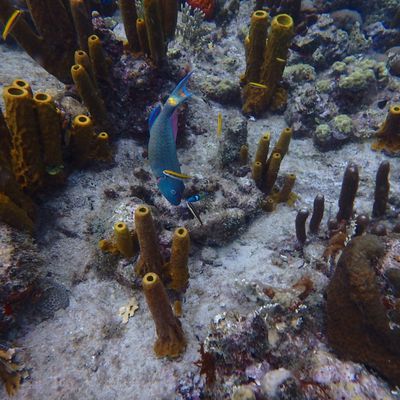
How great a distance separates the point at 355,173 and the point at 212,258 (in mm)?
1799

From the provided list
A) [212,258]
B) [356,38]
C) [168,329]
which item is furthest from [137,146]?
[356,38]

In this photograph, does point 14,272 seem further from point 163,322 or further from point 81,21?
point 81,21

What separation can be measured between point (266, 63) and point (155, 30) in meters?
1.78

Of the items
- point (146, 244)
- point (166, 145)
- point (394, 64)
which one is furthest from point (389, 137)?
point (146, 244)

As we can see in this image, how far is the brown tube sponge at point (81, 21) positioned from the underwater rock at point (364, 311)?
3944 mm

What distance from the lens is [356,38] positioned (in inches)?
258

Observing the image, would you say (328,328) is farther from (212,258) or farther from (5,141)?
(5,141)

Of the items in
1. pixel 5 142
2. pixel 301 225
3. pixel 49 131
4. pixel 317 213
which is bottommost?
pixel 301 225

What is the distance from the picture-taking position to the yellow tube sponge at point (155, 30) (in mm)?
3816

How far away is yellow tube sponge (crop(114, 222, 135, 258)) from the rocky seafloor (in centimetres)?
16

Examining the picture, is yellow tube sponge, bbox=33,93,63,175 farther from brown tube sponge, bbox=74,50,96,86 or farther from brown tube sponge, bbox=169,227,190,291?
brown tube sponge, bbox=169,227,190,291

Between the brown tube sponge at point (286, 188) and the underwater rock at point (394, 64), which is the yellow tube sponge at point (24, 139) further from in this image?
the underwater rock at point (394, 64)

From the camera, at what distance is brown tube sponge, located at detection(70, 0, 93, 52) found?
376 centimetres

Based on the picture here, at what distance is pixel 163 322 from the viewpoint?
2.58 m
